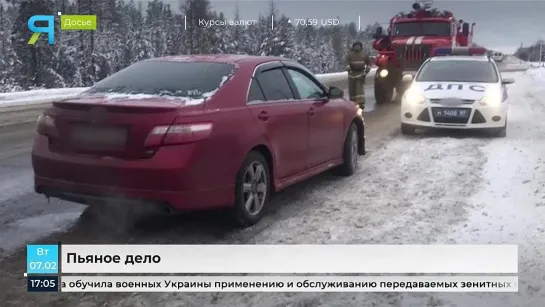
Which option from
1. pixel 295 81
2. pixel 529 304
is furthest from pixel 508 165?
pixel 529 304

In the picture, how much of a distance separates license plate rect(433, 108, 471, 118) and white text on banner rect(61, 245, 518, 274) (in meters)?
5.87

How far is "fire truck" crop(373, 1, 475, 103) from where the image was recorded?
17062mm

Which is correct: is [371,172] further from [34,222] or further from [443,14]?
[443,14]

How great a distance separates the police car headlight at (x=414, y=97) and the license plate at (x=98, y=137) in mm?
6708

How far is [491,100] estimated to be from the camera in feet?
32.1

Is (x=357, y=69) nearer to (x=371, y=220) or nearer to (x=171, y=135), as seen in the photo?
(x=371, y=220)

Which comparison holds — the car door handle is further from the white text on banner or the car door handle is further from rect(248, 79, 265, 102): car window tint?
the white text on banner

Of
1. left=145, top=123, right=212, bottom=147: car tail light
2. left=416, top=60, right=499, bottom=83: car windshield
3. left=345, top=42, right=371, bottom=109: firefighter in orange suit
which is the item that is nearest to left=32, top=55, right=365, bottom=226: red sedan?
left=145, top=123, right=212, bottom=147: car tail light

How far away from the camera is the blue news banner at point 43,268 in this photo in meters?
3.51

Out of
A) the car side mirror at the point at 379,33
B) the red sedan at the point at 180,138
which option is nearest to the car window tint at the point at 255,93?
the red sedan at the point at 180,138

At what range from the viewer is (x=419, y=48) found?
17.0m

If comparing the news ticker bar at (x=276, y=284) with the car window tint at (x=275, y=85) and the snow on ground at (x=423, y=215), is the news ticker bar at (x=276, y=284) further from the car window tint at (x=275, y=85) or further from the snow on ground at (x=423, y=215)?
the car window tint at (x=275, y=85)

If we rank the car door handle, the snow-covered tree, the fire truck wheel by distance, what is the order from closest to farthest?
the car door handle < the fire truck wheel < the snow-covered tree

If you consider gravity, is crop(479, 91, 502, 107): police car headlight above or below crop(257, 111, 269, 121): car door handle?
Answer: below
